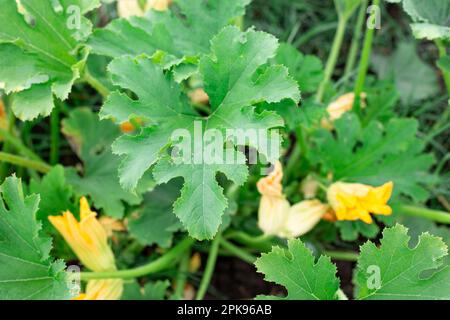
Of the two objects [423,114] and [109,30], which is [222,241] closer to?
[109,30]

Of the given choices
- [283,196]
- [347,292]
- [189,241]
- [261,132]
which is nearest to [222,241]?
[189,241]

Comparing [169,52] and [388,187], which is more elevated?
[169,52]

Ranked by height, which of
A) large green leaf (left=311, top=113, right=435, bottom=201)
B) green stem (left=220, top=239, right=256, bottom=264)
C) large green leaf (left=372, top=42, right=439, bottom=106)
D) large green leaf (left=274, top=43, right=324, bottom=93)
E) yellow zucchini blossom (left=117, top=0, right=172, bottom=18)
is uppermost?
yellow zucchini blossom (left=117, top=0, right=172, bottom=18)

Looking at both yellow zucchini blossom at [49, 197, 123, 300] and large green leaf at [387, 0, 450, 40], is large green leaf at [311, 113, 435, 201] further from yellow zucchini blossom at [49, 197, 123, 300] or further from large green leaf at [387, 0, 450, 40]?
yellow zucchini blossom at [49, 197, 123, 300]

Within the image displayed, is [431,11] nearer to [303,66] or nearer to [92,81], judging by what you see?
[303,66]

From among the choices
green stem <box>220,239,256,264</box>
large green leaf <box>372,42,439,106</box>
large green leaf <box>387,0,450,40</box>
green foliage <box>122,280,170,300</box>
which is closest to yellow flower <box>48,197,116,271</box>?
green foliage <box>122,280,170,300</box>

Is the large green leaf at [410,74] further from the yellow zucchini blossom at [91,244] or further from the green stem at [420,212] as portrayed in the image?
the yellow zucchini blossom at [91,244]
